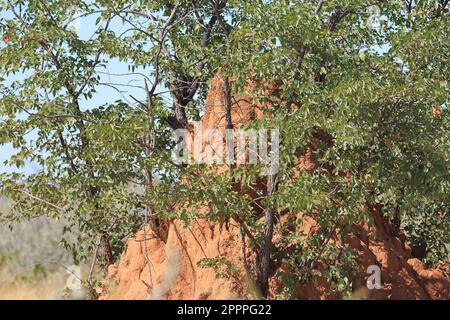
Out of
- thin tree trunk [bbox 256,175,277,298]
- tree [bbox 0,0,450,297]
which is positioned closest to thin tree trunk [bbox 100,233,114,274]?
tree [bbox 0,0,450,297]

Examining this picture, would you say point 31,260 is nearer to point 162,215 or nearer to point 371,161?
point 162,215

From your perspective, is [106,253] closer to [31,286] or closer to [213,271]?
[31,286]

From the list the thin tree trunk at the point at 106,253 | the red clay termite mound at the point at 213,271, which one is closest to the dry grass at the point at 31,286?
the thin tree trunk at the point at 106,253

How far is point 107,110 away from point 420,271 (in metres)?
6.06

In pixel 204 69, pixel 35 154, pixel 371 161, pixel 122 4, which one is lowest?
pixel 371 161

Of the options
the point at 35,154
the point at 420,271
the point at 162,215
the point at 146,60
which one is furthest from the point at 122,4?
the point at 420,271

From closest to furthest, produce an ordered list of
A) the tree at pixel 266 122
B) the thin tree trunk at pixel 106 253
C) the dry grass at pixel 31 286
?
1. the tree at pixel 266 122
2. the dry grass at pixel 31 286
3. the thin tree trunk at pixel 106 253

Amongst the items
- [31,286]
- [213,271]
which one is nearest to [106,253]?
[31,286]

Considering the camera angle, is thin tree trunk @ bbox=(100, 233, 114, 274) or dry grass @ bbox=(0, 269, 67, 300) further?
thin tree trunk @ bbox=(100, 233, 114, 274)

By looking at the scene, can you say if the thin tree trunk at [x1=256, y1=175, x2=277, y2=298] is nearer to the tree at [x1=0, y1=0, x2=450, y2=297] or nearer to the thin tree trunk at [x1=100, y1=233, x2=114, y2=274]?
the tree at [x1=0, y1=0, x2=450, y2=297]

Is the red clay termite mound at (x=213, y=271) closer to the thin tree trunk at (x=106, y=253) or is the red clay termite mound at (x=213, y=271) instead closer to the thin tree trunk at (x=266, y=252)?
the thin tree trunk at (x=266, y=252)

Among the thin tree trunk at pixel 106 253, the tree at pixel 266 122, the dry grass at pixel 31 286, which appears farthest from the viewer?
the thin tree trunk at pixel 106 253

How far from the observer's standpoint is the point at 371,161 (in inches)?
607
